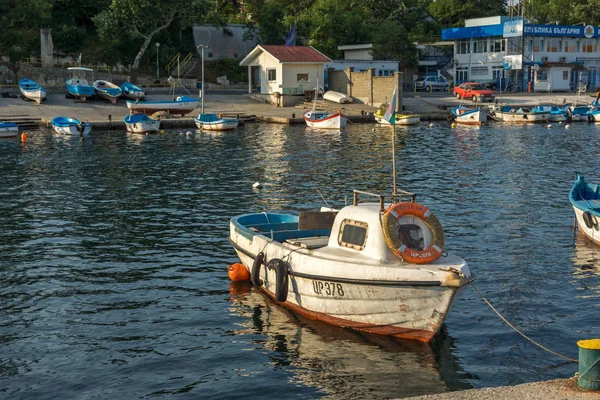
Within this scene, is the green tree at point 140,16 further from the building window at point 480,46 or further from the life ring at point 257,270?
the life ring at point 257,270

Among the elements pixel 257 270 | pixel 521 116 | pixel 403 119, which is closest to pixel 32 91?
pixel 403 119

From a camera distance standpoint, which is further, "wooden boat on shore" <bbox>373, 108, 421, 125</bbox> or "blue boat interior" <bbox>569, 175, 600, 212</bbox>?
"wooden boat on shore" <bbox>373, 108, 421, 125</bbox>

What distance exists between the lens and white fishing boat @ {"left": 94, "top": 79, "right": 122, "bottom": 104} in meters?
75.1

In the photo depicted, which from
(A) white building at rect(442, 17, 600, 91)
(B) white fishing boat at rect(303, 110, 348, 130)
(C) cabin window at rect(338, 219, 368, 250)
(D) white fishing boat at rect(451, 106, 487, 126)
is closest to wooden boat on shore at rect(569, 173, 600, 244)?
(C) cabin window at rect(338, 219, 368, 250)

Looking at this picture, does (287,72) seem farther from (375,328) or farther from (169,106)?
(375,328)

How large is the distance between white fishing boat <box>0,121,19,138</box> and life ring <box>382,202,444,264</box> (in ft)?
161

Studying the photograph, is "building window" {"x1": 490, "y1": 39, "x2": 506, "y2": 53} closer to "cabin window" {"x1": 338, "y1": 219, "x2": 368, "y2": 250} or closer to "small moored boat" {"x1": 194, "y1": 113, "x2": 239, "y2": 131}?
"small moored boat" {"x1": 194, "y1": 113, "x2": 239, "y2": 131}

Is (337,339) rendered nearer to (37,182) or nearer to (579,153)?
(37,182)

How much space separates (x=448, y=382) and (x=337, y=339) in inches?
122

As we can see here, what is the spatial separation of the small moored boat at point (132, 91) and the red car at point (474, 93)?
117 ft

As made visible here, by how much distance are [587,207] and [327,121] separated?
4177cm

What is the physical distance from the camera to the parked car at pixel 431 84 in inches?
3917

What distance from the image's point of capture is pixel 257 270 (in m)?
20.8

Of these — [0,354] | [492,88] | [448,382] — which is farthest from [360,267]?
[492,88]
